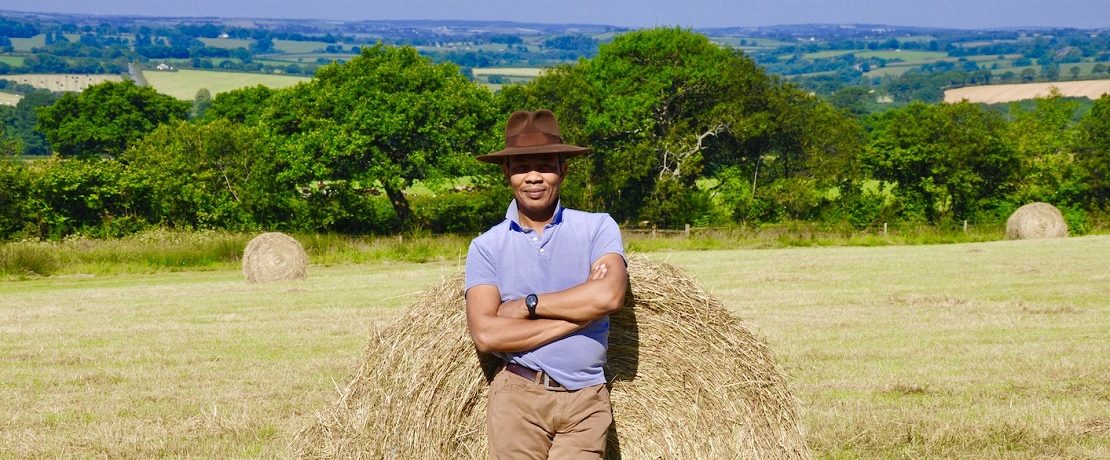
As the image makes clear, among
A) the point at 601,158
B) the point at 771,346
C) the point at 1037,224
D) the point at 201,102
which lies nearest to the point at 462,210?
the point at 601,158

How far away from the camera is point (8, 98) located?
170 meters

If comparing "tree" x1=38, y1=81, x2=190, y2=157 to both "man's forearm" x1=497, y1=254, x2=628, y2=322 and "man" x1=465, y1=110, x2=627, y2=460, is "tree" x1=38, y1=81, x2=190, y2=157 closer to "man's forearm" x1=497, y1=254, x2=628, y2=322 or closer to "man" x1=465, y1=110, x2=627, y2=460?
"man" x1=465, y1=110, x2=627, y2=460

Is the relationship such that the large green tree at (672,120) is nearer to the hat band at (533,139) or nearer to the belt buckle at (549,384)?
the hat band at (533,139)

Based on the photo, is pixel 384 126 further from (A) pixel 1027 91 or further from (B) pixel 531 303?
(A) pixel 1027 91

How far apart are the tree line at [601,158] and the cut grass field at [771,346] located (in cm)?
2493

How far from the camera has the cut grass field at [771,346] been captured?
33.5 ft

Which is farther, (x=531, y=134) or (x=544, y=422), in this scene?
(x=531, y=134)

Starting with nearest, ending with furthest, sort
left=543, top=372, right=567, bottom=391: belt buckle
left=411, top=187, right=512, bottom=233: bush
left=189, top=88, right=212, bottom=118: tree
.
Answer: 1. left=543, top=372, right=567, bottom=391: belt buckle
2. left=411, top=187, right=512, bottom=233: bush
3. left=189, top=88, right=212, bottom=118: tree

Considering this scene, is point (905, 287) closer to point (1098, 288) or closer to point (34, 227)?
point (1098, 288)

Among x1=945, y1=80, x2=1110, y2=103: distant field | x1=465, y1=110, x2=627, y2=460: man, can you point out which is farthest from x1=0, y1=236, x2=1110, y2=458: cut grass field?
x1=945, y1=80, x2=1110, y2=103: distant field

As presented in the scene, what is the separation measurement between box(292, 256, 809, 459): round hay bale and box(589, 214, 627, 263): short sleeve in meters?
1.32

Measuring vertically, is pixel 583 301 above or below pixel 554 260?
below

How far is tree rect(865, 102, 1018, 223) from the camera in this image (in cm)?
6259

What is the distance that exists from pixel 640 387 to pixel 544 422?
1.51 m
